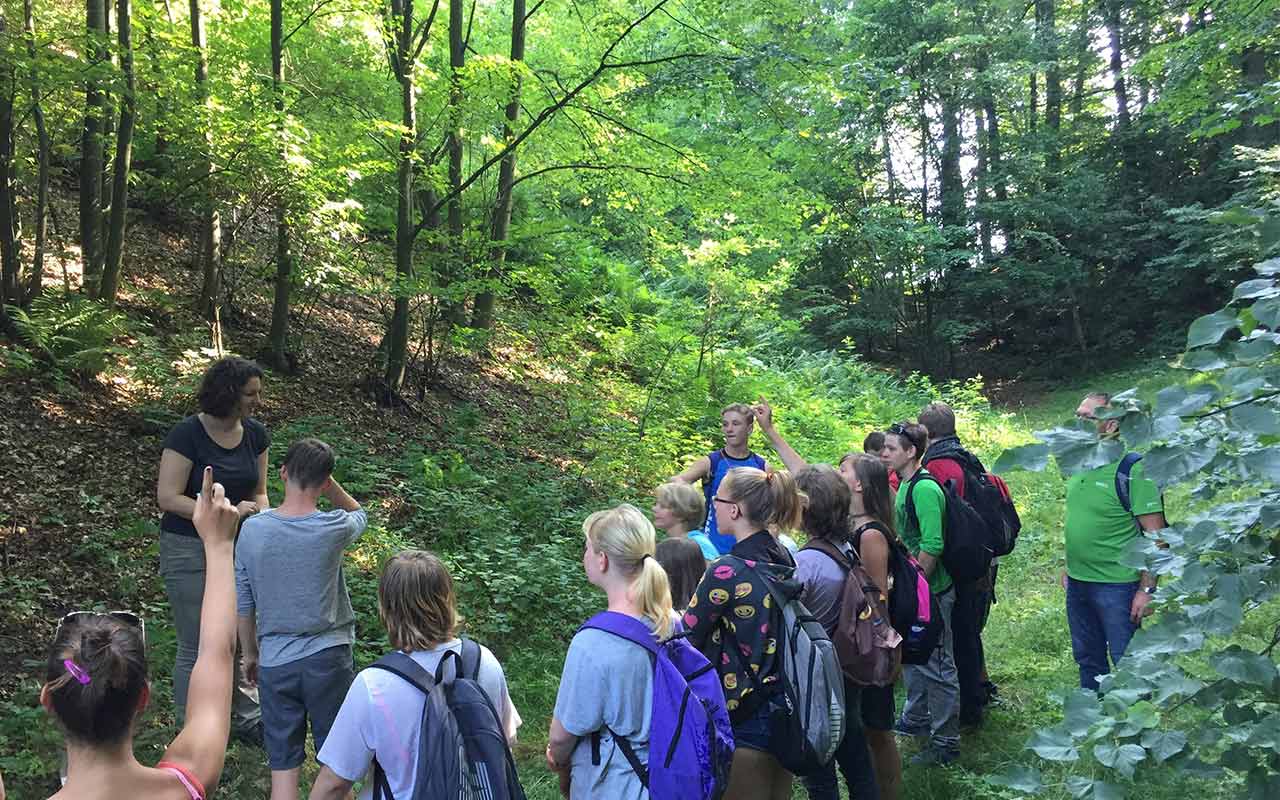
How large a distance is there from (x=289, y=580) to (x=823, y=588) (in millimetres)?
2259

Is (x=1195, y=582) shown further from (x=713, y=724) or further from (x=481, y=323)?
(x=481, y=323)

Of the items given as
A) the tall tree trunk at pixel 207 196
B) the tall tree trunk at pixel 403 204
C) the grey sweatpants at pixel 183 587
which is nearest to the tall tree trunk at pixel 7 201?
A: the tall tree trunk at pixel 207 196

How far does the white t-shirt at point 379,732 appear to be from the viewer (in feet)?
7.66

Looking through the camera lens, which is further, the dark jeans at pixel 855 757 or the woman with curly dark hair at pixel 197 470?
the woman with curly dark hair at pixel 197 470

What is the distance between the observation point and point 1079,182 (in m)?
21.3

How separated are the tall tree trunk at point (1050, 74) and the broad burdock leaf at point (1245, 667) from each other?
2352 cm

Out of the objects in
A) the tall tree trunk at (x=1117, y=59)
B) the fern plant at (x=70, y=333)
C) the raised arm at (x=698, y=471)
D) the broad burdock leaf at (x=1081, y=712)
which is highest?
the tall tree trunk at (x=1117, y=59)

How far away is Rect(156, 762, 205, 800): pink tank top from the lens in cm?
174

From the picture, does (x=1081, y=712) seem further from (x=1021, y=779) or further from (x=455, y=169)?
(x=455, y=169)

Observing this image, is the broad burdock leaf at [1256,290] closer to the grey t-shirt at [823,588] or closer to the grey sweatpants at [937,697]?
the grey t-shirt at [823,588]

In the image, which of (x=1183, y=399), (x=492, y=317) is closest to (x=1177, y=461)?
(x=1183, y=399)

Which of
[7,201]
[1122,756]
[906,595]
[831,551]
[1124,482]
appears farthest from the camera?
[7,201]

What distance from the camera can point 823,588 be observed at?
3395mm

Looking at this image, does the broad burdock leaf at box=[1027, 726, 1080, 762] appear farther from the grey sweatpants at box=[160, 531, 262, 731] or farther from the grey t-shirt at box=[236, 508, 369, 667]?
the grey sweatpants at box=[160, 531, 262, 731]
